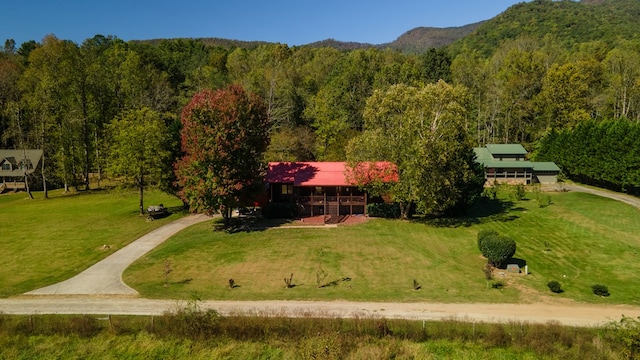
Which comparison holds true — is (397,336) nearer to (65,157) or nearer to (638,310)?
(638,310)

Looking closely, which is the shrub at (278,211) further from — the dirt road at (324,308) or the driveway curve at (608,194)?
the driveway curve at (608,194)

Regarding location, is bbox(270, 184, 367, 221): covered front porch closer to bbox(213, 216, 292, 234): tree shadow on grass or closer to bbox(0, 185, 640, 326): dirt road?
bbox(213, 216, 292, 234): tree shadow on grass

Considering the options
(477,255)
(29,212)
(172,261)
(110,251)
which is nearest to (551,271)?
(477,255)

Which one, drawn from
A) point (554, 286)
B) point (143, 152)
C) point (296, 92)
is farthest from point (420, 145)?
point (296, 92)

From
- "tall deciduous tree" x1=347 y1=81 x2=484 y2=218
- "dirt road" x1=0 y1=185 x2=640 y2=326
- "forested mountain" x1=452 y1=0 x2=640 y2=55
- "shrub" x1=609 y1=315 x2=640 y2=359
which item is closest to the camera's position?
"shrub" x1=609 y1=315 x2=640 y2=359

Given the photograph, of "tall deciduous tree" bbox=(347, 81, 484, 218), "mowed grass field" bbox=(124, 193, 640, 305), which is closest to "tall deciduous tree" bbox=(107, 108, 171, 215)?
"mowed grass field" bbox=(124, 193, 640, 305)

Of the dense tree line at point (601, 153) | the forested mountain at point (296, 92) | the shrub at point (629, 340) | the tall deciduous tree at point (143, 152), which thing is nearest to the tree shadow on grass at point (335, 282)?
the shrub at point (629, 340)
